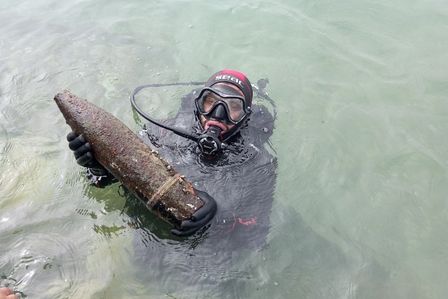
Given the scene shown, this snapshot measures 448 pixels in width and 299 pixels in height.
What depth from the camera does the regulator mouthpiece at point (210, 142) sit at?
13.7ft

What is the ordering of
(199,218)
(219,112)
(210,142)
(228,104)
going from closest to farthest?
(199,218) < (210,142) < (219,112) < (228,104)

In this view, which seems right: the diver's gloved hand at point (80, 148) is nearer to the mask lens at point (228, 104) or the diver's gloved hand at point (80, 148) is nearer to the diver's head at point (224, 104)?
the diver's head at point (224, 104)

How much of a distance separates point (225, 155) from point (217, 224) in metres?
0.87

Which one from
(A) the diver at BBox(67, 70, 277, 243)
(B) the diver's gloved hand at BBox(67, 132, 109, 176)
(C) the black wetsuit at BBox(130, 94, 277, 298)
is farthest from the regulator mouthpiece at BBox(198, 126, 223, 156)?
(B) the diver's gloved hand at BBox(67, 132, 109, 176)

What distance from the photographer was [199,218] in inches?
139

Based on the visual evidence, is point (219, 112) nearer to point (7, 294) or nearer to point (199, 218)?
point (199, 218)

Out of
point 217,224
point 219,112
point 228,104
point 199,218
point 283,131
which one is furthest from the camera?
point 283,131

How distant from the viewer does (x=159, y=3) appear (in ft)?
27.7

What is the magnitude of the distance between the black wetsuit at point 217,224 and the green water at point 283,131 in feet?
0.41

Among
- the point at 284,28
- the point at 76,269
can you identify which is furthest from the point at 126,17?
the point at 76,269

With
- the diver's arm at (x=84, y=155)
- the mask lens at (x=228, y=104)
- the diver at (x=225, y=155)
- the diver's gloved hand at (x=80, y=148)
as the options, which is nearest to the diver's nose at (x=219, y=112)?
the diver at (x=225, y=155)

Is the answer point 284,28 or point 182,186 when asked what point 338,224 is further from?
point 284,28

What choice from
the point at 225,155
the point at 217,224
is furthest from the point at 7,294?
the point at 225,155

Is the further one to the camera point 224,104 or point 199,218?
point 224,104
